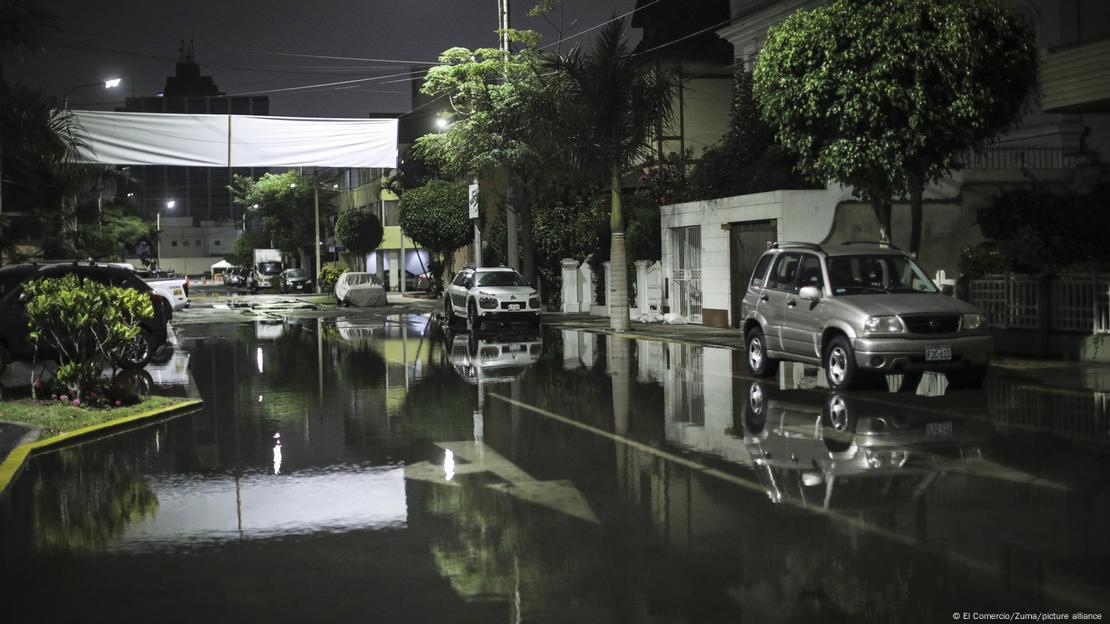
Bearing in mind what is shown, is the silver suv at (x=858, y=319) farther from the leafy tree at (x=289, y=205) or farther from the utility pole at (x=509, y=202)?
the leafy tree at (x=289, y=205)

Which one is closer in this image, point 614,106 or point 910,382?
point 910,382

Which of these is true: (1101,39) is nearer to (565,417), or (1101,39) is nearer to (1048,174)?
(1048,174)

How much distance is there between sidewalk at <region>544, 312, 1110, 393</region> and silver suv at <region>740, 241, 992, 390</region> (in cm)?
200

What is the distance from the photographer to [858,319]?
47.8 feet

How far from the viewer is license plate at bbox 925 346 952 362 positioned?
14.4m

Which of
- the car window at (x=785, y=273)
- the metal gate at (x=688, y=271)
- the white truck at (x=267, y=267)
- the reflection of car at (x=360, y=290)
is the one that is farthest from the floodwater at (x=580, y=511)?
the white truck at (x=267, y=267)

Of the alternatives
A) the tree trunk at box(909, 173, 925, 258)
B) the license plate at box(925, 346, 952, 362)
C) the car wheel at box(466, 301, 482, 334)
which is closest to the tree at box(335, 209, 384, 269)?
the car wheel at box(466, 301, 482, 334)

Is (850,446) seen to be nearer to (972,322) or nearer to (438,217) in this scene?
(972,322)

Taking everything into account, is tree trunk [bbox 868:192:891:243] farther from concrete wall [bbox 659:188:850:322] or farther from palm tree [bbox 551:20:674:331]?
palm tree [bbox 551:20:674:331]

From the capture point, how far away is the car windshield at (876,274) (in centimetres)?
1563

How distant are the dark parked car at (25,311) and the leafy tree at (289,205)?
2375 inches

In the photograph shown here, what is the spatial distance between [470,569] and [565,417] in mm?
6373

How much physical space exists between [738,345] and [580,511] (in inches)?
624

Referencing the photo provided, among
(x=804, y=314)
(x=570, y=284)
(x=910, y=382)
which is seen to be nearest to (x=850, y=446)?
(x=804, y=314)
